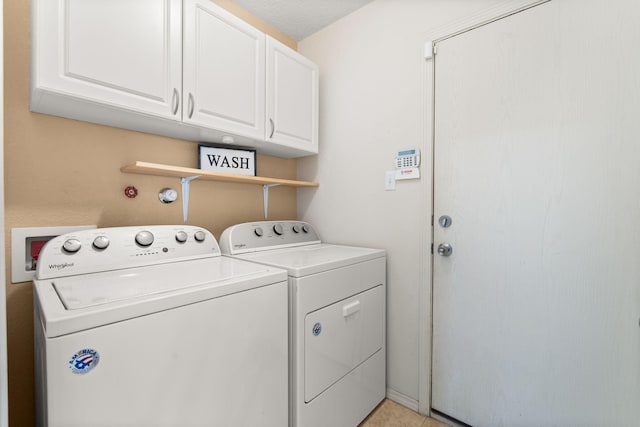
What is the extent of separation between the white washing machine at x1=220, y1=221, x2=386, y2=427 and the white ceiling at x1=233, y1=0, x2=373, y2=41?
1410 mm

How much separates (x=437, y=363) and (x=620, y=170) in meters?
1.21

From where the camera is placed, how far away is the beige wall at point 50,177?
1.15m

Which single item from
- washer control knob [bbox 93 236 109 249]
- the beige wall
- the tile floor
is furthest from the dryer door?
the beige wall

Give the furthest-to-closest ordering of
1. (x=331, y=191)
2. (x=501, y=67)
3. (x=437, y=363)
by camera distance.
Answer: (x=331, y=191) → (x=437, y=363) → (x=501, y=67)

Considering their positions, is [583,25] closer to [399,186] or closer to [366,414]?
[399,186]

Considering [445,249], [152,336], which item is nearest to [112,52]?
[152,336]

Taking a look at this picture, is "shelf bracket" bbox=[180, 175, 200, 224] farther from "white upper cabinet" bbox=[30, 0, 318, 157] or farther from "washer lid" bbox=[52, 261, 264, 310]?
"washer lid" bbox=[52, 261, 264, 310]

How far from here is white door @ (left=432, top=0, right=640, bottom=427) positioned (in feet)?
3.68

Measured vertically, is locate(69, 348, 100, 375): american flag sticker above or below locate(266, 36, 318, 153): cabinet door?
below

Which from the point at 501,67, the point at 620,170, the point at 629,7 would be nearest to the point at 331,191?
the point at 501,67

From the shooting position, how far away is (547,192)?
49.9 inches

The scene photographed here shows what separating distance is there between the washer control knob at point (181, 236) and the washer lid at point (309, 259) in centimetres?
29

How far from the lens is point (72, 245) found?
111cm

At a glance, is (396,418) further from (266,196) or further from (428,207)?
(266,196)
